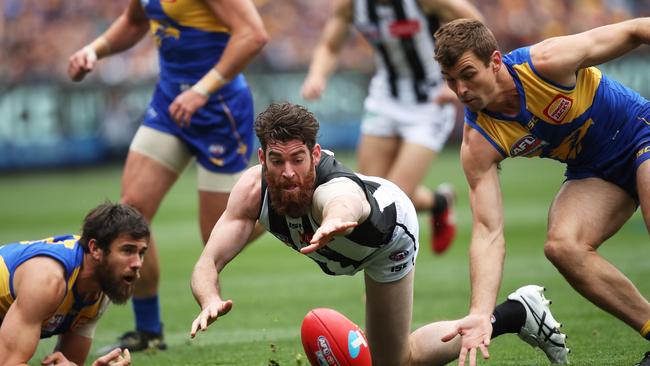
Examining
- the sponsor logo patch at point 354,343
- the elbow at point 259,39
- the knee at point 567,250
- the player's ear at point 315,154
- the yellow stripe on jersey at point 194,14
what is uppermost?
the yellow stripe on jersey at point 194,14

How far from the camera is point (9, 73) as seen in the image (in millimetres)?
21156

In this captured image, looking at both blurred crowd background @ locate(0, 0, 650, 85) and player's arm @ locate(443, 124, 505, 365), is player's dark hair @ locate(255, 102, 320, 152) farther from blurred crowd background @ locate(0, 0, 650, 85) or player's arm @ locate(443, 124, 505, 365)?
blurred crowd background @ locate(0, 0, 650, 85)

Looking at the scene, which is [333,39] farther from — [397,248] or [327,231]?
[327,231]

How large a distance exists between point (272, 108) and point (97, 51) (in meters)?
3.21

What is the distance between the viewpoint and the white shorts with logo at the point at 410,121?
30.7 feet

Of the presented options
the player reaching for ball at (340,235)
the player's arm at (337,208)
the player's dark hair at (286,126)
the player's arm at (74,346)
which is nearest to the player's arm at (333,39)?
the player reaching for ball at (340,235)

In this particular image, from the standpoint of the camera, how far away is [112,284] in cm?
561

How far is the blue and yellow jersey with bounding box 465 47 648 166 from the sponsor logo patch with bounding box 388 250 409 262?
787 millimetres

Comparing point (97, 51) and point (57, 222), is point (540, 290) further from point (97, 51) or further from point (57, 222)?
point (57, 222)

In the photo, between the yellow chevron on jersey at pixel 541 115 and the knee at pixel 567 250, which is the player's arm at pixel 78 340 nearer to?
the yellow chevron on jersey at pixel 541 115

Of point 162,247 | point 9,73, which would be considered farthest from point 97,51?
point 9,73

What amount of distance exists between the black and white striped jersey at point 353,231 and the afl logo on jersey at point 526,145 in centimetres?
75

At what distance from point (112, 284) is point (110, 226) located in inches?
12.3

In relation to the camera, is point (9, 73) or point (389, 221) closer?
point (389, 221)
